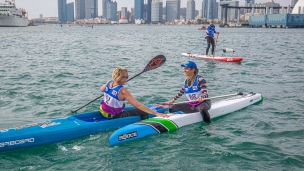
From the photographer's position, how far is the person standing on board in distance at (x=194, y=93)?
8219mm

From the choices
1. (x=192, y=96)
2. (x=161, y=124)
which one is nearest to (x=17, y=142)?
(x=161, y=124)

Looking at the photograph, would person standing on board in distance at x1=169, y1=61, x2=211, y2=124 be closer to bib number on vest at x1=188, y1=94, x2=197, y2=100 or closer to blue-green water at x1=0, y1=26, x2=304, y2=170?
bib number on vest at x1=188, y1=94, x2=197, y2=100

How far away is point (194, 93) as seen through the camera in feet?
27.8

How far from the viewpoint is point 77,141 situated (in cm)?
727

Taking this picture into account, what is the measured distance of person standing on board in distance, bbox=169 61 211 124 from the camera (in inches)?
324

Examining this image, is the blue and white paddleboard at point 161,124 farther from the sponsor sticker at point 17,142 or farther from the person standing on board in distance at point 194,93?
the sponsor sticker at point 17,142

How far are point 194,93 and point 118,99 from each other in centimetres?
224

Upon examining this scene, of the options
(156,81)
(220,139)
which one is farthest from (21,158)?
(156,81)

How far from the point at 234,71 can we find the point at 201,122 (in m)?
9.90

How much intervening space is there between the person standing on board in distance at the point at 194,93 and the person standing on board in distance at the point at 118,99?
97cm

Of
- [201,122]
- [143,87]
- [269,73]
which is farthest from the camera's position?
[269,73]

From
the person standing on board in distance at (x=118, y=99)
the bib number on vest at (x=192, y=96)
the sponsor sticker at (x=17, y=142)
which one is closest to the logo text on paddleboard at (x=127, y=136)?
the person standing on board in distance at (x=118, y=99)

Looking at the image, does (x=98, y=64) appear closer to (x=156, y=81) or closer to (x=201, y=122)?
(x=156, y=81)

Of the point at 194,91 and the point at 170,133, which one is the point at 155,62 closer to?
the point at 194,91
